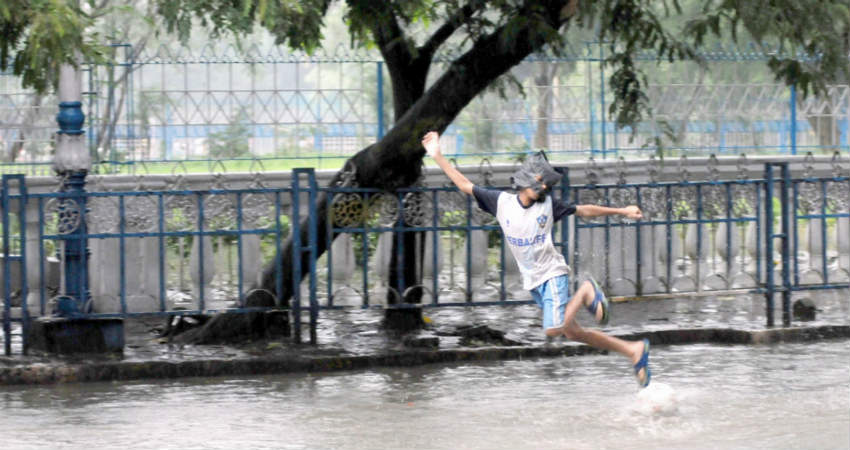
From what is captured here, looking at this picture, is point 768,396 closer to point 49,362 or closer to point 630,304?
point 630,304

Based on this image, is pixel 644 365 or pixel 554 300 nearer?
pixel 644 365

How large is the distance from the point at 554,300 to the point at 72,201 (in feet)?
11.7

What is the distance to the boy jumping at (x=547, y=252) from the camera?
7.95 meters

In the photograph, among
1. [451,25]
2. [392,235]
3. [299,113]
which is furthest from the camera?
[299,113]

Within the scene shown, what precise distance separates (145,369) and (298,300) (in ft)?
4.14

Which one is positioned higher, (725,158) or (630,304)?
(725,158)

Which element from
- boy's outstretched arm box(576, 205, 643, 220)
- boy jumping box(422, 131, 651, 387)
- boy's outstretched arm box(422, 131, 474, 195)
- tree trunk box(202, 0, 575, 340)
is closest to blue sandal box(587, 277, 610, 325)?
boy jumping box(422, 131, 651, 387)

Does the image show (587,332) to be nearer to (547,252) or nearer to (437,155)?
(547,252)

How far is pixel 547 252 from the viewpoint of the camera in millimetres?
8078

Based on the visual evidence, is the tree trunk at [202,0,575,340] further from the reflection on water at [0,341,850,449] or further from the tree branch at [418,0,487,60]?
the reflection on water at [0,341,850,449]

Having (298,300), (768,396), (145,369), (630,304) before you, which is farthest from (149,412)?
(630,304)

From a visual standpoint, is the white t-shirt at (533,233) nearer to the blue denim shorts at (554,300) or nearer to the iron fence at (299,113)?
the blue denim shorts at (554,300)

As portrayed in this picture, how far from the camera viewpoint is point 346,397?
27.3 ft

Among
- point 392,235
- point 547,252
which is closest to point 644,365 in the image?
point 547,252
